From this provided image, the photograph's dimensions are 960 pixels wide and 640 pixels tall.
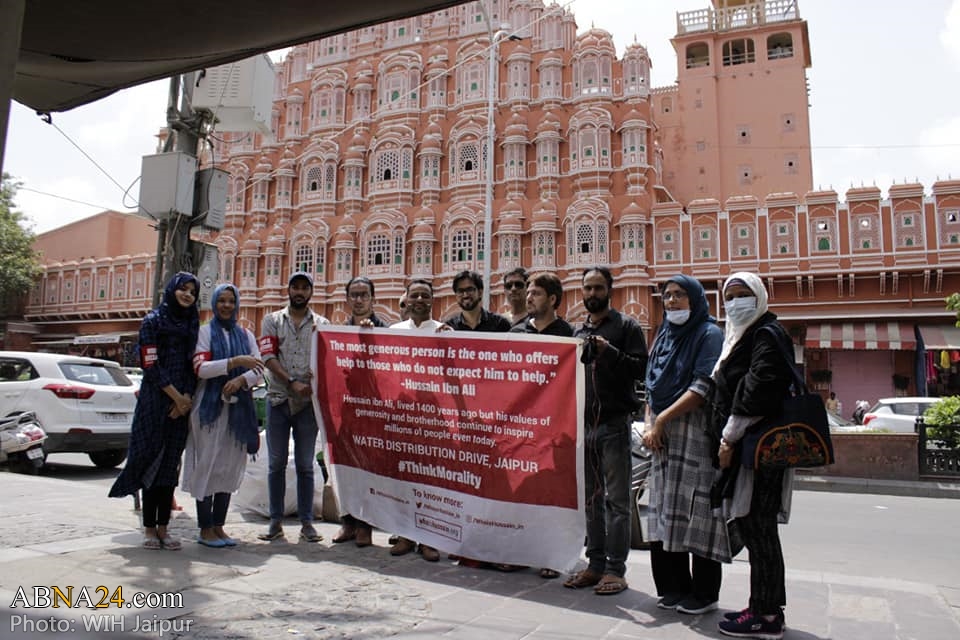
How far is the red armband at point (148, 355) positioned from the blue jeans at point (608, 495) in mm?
2860

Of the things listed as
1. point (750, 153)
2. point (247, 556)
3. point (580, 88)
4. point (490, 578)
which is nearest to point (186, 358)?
point (247, 556)

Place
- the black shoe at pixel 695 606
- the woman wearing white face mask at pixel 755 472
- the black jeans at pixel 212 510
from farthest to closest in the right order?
the black jeans at pixel 212 510 < the black shoe at pixel 695 606 < the woman wearing white face mask at pixel 755 472

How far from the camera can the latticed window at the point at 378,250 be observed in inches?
1178

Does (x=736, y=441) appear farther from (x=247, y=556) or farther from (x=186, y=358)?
(x=186, y=358)

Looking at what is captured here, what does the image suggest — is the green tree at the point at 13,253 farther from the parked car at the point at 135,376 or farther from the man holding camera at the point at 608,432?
the man holding camera at the point at 608,432

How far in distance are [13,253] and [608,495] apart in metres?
40.1

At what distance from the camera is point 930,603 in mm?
3566

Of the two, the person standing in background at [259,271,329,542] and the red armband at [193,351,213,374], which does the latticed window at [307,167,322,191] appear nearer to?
the person standing in background at [259,271,329,542]

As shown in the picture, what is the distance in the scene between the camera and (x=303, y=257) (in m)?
31.7

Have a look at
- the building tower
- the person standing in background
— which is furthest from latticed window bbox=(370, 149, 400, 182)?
the person standing in background

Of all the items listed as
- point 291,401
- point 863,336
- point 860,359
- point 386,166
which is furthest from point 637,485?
point 386,166

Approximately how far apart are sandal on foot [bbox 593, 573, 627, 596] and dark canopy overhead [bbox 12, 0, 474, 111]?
3251mm

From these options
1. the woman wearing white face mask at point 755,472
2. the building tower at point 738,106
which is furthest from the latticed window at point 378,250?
the woman wearing white face mask at point 755,472

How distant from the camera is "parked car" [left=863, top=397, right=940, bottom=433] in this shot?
14.7 meters
